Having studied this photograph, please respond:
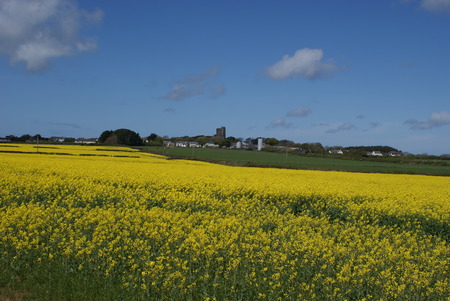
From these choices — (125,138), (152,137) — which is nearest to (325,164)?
(125,138)

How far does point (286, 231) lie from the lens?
Answer: 9.37 meters

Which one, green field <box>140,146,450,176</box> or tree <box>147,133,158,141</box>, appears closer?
green field <box>140,146,450,176</box>

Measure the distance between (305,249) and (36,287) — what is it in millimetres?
4893

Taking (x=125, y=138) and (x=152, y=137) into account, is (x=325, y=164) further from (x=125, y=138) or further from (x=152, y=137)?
(x=152, y=137)

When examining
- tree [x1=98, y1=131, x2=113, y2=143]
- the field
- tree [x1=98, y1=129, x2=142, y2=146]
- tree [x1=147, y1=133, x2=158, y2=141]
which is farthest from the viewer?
tree [x1=147, y1=133, x2=158, y2=141]

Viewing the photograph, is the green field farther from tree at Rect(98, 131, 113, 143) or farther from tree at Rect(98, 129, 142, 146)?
tree at Rect(98, 131, 113, 143)

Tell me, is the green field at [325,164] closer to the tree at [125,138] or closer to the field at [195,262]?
the tree at [125,138]

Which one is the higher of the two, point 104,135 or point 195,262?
point 104,135

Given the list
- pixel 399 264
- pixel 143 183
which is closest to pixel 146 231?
pixel 399 264

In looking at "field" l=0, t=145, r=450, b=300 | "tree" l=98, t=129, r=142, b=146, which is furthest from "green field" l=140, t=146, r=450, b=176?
"field" l=0, t=145, r=450, b=300

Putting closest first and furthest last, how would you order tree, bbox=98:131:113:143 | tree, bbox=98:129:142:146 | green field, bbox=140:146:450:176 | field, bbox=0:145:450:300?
field, bbox=0:145:450:300
green field, bbox=140:146:450:176
tree, bbox=98:129:142:146
tree, bbox=98:131:113:143

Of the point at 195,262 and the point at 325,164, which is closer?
the point at 195,262

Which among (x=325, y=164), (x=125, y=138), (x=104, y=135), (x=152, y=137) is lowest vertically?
(x=325, y=164)

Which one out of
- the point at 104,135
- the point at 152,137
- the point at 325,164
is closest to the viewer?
the point at 325,164
